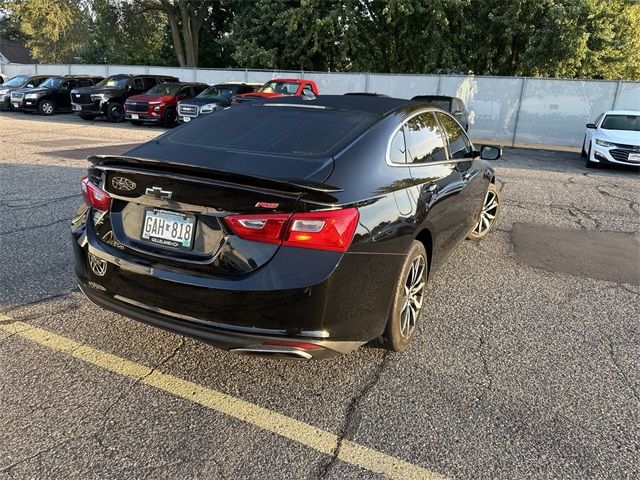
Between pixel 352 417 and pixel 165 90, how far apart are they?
60.0ft

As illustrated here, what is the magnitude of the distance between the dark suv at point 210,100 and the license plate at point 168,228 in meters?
13.7

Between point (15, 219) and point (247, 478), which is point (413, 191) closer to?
point (247, 478)

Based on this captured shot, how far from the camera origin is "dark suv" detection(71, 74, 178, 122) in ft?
61.4

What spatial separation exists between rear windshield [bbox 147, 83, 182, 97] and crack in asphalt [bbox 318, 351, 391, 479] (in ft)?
57.0

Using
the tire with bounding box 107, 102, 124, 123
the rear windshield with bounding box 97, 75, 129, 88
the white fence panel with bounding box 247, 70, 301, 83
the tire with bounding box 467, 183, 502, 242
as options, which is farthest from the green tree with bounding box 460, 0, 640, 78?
the tire with bounding box 467, 183, 502, 242

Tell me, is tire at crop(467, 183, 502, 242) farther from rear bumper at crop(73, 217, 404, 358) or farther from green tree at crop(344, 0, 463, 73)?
green tree at crop(344, 0, 463, 73)

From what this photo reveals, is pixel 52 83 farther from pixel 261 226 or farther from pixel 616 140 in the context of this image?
pixel 261 226

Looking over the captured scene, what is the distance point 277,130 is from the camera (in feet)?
11.0

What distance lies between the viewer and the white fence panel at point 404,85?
19484 mm

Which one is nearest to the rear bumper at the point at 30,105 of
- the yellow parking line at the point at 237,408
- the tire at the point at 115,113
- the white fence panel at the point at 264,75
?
the tire at the point at 115,113

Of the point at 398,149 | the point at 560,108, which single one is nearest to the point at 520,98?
the point at 560,108

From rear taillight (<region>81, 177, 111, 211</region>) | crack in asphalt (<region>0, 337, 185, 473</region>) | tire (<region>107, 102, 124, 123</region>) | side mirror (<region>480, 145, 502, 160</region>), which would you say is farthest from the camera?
tire (<region>107, 102, 124, 123</region>)

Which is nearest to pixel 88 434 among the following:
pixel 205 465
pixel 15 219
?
pixel 205 465

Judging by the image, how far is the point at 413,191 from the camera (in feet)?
10.4
